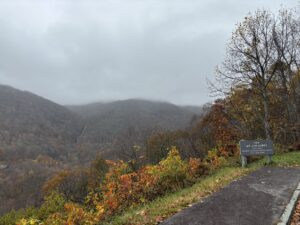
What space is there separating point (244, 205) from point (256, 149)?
7938 mm

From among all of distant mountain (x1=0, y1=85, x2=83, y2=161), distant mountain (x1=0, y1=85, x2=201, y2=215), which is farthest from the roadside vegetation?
distant mountain (x1=0, y1=85, x2=83, y2=161)

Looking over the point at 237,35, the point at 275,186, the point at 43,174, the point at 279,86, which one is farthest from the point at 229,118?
the point at 43,174

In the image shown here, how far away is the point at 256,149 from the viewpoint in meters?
→ 15.7

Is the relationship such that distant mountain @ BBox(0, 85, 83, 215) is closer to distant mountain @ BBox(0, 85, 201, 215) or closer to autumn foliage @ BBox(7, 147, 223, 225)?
distant mountain @ BBox(0, 85, 201, 215)

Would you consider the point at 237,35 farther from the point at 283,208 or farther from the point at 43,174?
the point at 43,174

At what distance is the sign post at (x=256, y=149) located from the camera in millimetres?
15577

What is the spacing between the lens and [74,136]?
596 feet

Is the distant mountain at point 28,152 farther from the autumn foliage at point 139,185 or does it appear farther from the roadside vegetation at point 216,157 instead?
the autumn foliage at point 139,185

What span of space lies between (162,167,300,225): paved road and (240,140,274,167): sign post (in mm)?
3783

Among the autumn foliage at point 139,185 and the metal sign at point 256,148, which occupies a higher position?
the metal sign at point 256,148

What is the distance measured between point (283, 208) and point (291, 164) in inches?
326

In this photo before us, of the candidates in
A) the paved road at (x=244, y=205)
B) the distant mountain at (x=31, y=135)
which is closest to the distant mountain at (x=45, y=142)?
the distant mountain at (x=31, y=135)

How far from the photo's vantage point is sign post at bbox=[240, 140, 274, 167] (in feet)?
51.1

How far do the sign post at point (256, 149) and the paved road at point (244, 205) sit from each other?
3.78 m
